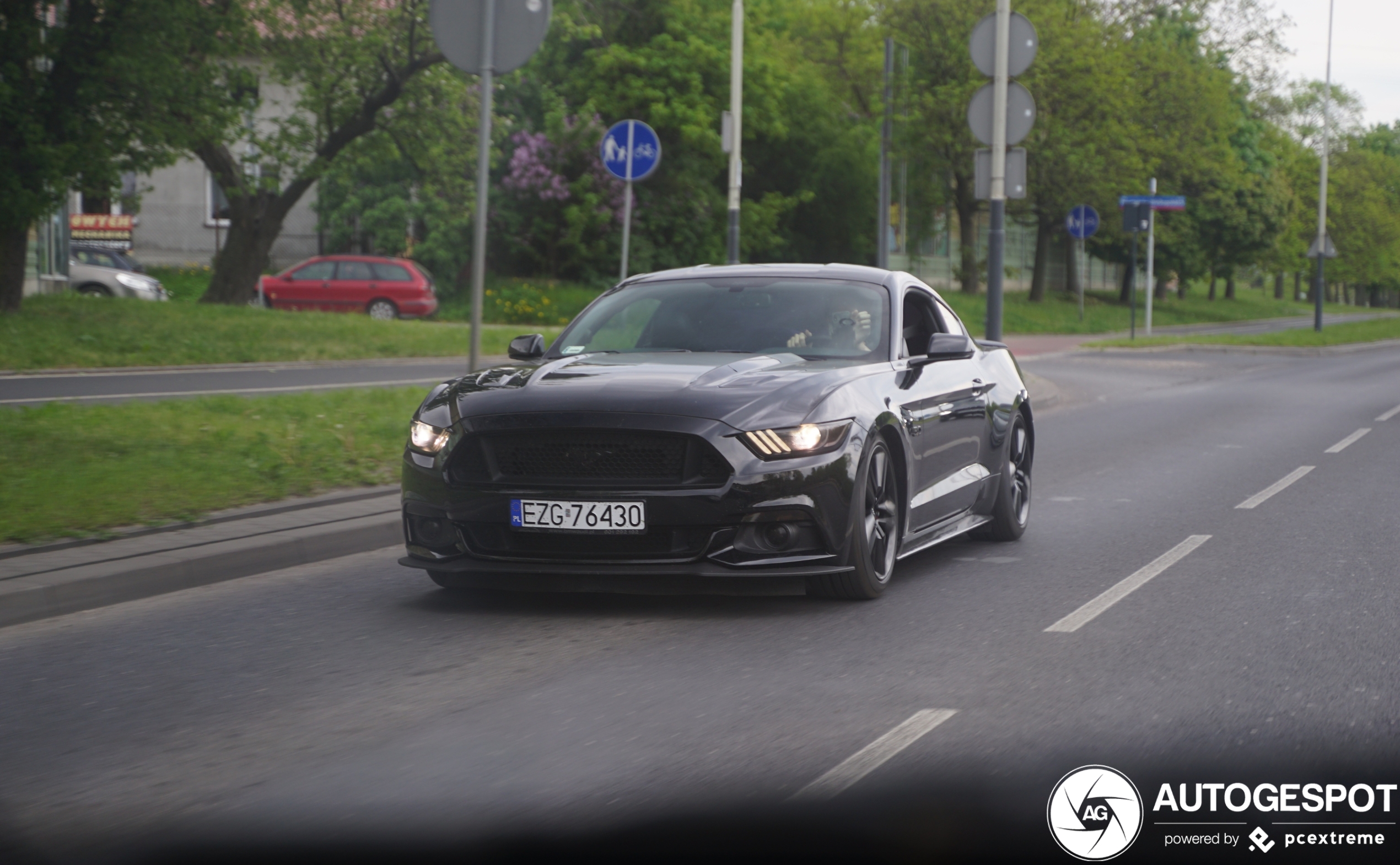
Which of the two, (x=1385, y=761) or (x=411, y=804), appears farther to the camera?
(x=1385, y=761)

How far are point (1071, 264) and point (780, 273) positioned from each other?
2438 inches

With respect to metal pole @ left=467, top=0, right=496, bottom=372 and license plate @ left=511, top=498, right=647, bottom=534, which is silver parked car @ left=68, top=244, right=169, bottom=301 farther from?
license plate @ left=511, top=498, right=647, bottom=534

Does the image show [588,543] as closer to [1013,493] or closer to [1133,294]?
[1013,493]

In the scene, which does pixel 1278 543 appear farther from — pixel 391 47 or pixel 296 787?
pixel 391 47

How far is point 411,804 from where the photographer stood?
13.4 ft

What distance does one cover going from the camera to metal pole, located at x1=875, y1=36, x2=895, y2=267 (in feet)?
102

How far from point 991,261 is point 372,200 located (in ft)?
76.1

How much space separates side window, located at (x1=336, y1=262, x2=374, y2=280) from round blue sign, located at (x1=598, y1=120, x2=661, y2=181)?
64.1 feet

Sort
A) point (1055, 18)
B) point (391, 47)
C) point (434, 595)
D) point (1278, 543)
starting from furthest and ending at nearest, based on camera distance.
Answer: point (1055, 18) → point (391, 47) → point (1278, 543) → point (434, 595)

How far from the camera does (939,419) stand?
7.84 m

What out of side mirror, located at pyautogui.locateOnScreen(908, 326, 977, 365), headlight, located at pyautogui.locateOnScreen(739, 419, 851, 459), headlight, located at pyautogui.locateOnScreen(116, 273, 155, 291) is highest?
headlight, located at pyautogui.locateOnScreen(116, 273, 155, 291)

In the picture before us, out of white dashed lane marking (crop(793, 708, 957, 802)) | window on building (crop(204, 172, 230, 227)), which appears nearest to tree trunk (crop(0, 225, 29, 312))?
white dashed lane marking (crop(793, 708, 957, 802))

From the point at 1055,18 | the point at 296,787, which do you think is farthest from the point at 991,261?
the point at 1055,18

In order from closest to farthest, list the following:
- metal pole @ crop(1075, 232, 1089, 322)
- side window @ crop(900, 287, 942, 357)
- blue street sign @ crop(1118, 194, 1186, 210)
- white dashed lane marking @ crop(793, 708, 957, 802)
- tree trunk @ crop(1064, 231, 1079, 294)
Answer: white dashed lane marking @ crop(793, 708, 957, 802) → side window @ crop(900, 287, 942, 357) → blue street sign @ crop(1118, 194, 1186, 210) → metal pole @ crop(1075, 232, 1089, 322) → tree trunk @ crop(1064, 231, 1079, 294)
